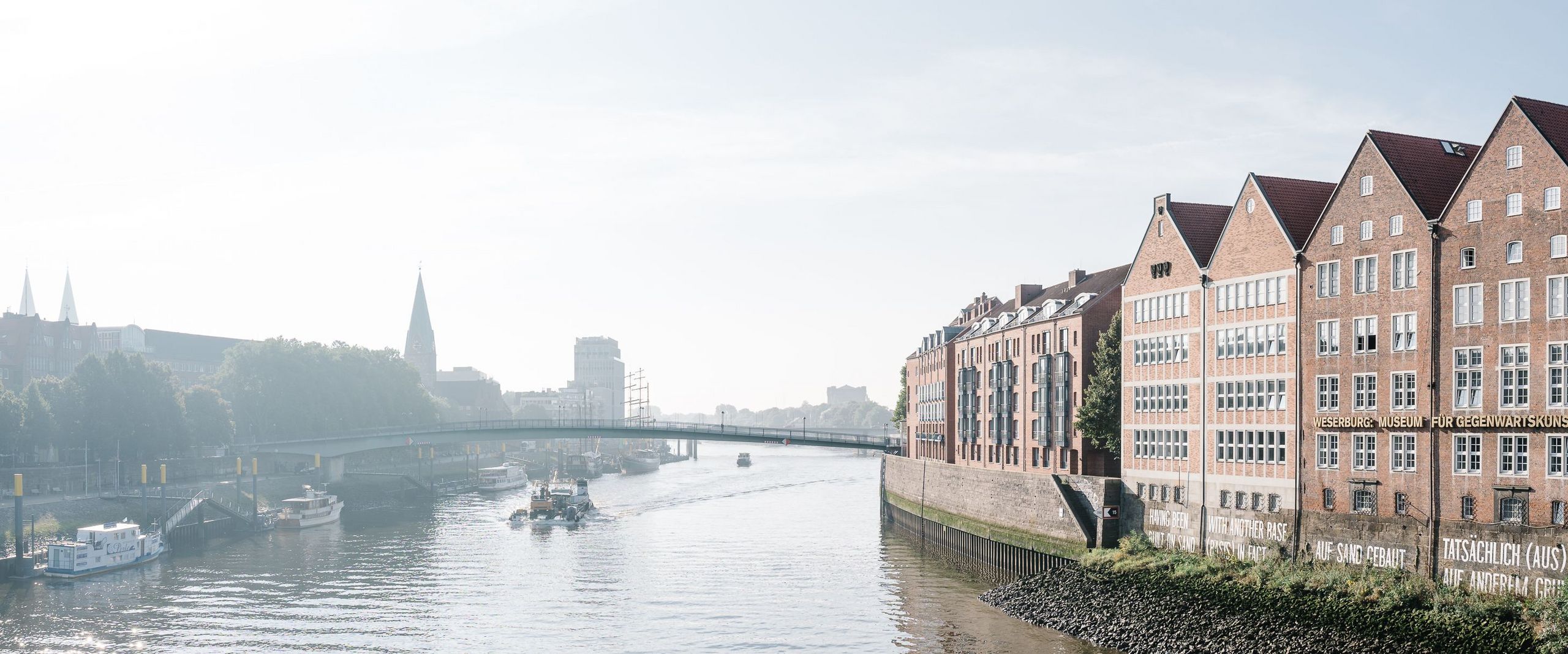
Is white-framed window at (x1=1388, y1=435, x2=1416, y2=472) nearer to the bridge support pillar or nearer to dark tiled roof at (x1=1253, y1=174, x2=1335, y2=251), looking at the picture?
dark tiled roof at (x1=1253, y1=174, x2=1335, y2=251)

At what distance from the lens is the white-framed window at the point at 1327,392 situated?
61.2 meters

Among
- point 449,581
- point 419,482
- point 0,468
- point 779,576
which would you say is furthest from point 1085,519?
point 419,482

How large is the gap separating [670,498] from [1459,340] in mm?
115437

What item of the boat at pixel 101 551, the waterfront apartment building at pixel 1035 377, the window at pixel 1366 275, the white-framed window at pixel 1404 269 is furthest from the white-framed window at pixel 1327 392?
the boat at pixel 101 551

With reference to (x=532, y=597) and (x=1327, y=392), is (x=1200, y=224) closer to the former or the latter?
(x=1327, y=392)

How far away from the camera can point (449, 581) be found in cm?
8306

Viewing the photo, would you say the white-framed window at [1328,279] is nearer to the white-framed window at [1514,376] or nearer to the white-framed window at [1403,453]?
the white-framed window at [1403,453]

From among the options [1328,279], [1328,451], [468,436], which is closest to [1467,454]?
[1328,451]

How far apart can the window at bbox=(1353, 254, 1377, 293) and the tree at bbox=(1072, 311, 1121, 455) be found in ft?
70.7

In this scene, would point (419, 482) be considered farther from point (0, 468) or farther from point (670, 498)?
point (0, 468)

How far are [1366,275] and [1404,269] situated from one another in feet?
7.69

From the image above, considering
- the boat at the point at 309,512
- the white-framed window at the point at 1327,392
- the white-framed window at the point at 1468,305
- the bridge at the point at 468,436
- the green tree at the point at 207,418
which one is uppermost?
the white-framed window at the point at 1468,305

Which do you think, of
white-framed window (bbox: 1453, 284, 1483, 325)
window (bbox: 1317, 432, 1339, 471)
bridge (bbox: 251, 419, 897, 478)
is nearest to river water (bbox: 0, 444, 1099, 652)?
window (bbox: 1317, 432, 1339, 471)

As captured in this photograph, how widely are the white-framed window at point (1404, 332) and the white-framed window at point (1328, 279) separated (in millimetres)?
3903
